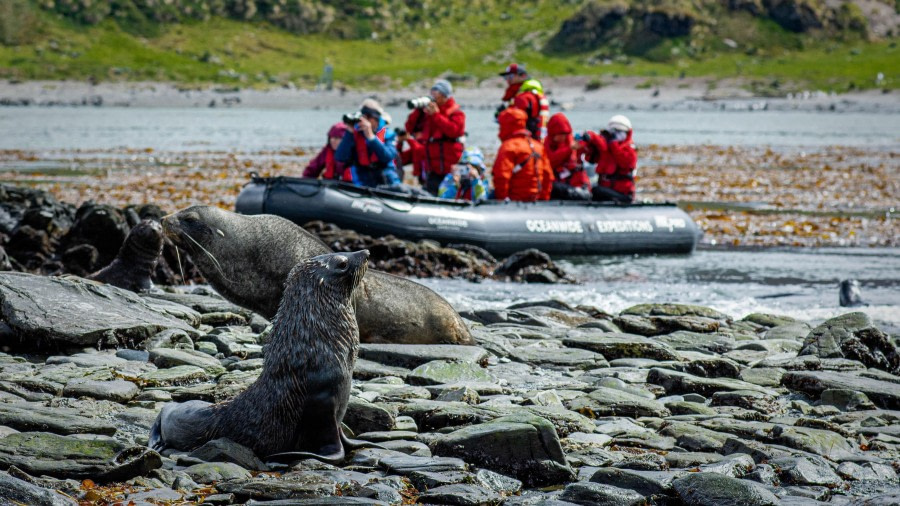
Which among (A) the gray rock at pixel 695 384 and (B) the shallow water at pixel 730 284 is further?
(B) the shallow water at pixel 730 284

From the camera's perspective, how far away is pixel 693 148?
44469 mm

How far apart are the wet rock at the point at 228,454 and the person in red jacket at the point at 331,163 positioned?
11.3 meters

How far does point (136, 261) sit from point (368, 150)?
5.99 meters

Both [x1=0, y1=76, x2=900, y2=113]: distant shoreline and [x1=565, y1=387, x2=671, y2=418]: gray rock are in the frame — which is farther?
[x1=0, y1=76, x2=900, y2=113]: distant shoreline

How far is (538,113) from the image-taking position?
58.3ft

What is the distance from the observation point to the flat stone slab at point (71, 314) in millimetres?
7715

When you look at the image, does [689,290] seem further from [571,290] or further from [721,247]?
[721,247]

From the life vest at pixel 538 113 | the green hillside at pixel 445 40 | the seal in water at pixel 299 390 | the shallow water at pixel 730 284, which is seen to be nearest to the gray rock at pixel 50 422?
the seal in water at pixel 299 390

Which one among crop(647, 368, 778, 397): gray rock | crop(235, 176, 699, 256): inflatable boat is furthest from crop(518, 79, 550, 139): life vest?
crop(647, 368, 778, 397): gray rock

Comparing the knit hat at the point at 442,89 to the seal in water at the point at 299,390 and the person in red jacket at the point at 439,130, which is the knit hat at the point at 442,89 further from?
the seal in water at the point at 299,390

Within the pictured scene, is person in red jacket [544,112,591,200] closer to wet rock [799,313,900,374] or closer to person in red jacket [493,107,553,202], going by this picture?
person in red jacket [493,107,553,202]

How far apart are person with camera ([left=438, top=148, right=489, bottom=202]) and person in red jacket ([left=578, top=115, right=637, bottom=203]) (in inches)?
72.6

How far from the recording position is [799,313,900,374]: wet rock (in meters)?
8.88

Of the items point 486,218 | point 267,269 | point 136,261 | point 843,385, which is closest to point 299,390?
point 267,269
